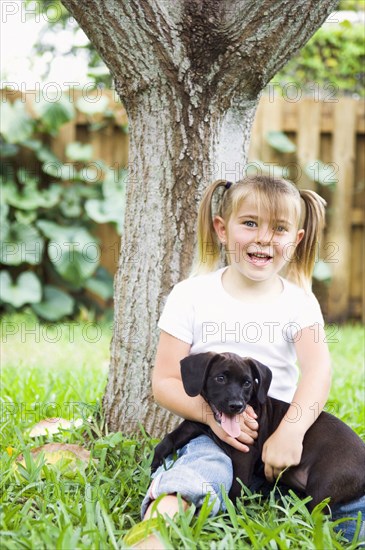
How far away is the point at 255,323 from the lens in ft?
7.63

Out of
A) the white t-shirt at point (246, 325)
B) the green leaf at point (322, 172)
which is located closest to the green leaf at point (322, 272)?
the green leaf at point (322, 172)

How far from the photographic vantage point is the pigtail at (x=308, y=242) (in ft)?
8.39

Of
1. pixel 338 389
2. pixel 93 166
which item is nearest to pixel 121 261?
pixel 338 389

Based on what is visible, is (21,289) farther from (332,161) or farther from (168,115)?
(168,115)

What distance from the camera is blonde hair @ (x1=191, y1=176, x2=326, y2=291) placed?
7.88 feet

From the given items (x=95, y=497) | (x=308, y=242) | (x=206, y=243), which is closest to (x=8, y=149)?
(x=206, y=243)

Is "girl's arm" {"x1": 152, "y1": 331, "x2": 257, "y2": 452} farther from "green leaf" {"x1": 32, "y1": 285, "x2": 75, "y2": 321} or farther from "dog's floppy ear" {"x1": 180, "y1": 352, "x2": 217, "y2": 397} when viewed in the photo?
"green leaf" {"x1": 32, "y1": 285, "x2": 75, "y2": 321}

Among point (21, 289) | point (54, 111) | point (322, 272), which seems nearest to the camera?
point (21, 289)

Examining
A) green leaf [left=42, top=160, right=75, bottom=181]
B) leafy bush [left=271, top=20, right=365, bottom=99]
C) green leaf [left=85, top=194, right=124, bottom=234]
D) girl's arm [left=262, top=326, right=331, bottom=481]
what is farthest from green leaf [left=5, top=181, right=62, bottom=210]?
leafy bush [left=271, top=20, right=365, bottom=99]

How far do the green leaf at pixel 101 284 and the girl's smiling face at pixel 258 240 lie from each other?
372 cm

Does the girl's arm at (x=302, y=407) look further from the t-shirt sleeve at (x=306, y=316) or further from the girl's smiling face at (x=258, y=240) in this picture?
the girl's smiling face at (x=258, y=240)

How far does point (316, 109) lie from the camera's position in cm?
647

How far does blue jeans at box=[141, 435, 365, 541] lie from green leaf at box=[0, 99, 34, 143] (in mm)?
4307

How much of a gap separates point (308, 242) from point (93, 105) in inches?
157
